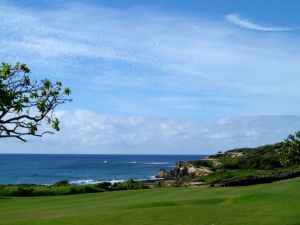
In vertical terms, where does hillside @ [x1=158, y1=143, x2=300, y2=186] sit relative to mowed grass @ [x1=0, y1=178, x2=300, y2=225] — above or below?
above

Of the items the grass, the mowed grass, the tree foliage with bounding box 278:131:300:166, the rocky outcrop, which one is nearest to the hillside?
the rocky outcrop

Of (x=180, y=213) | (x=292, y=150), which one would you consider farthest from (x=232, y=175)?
(x=180, y=213)

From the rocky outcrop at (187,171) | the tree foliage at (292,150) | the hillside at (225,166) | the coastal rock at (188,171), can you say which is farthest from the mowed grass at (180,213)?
the rocky outcrop at (187,171)

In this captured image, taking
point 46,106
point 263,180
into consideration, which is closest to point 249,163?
point 263,180

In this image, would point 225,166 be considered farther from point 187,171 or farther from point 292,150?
point 292,150

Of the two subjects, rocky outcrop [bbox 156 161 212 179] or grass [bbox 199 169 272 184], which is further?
rocky outcrop [bbox 156 161 212 179]

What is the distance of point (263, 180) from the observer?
187ft

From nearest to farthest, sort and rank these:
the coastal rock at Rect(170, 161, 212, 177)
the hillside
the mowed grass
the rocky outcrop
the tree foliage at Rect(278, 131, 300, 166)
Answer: the mowed grass
the tree foliage at Rect(278, 131, 300, 166)
the hillside
the coastal rock at Rect(170, 161, 212, 177)
the rocky outcrop

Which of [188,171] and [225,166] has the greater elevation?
[225,166]

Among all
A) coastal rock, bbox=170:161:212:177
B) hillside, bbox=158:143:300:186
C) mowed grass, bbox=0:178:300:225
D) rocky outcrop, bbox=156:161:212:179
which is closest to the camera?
mowed grass, bbox=0:178:300:225

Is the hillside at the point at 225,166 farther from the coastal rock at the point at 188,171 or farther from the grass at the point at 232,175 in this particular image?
the grass at the point at 232,175

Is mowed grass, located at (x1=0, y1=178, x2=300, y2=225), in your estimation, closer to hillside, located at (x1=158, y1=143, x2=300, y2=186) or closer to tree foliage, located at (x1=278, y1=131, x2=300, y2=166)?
tree foliage, located at (x1=278, y1=131, x2=300, y2=166)

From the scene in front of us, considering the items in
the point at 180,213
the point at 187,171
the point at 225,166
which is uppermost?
the point at 225,166

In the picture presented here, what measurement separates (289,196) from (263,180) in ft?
80.5
